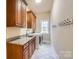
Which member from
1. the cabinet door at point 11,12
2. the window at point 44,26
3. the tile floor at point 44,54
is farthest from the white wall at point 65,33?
the window at point 44,26

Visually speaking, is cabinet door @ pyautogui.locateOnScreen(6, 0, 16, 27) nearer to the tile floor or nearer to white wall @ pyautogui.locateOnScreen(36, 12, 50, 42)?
the tile floor

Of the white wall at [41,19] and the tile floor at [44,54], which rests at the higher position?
the white wall at [41,19]

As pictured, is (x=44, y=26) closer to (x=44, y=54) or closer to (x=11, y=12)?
(x=44, y=54)

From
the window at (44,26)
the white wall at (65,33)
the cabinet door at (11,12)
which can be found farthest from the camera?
the window at (44,26)

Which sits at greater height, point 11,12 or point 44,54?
point 11,12

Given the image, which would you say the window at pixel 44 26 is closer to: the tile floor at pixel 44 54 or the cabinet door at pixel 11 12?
the tile floor at pixel 44 54

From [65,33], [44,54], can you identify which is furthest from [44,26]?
[65,33]

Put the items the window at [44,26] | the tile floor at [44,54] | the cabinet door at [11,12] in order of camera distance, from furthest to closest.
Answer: the window at [44,26], the tile floor at [44,54], the cabinet door at [11,12]
